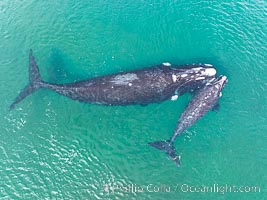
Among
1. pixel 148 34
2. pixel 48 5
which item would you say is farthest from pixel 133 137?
pixel 48 5

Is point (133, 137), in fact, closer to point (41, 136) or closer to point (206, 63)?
point (41, 136)

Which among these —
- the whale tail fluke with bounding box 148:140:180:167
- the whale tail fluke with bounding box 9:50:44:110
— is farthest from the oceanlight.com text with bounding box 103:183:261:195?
the whale tail fluke with bounding box 9:50:44:110

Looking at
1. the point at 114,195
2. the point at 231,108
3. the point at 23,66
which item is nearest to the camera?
the point at 114,195

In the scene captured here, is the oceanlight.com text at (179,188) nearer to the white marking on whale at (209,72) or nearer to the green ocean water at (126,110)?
the green ocean water at (126,110)

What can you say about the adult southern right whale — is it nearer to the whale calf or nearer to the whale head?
the whale head

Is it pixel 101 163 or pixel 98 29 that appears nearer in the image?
pixel 101 163
